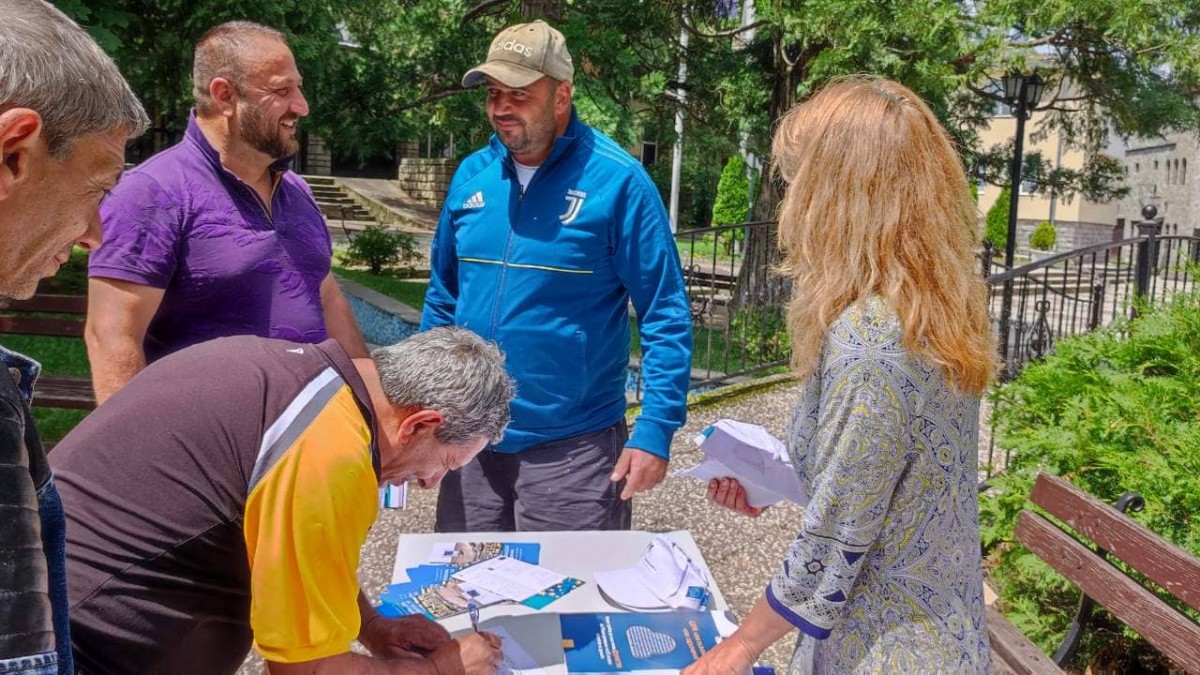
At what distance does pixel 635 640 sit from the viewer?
212cm

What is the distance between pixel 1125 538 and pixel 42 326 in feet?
18.7

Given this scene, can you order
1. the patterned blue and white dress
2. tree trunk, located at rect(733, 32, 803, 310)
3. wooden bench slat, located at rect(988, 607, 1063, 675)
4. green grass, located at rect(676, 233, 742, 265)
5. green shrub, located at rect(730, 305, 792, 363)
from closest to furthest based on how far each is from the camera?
the patterned blue and white dress
wooden bench slat, located at rect(988, 607, 1063, 675)
green shrub, located at rect(730, 305, 792, 363)
tree trunk, located at rect(733, 32, 803, 310)
green grass, located at rect(676, 233, 742, 265)

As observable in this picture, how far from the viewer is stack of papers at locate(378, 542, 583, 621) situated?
2.27 metres

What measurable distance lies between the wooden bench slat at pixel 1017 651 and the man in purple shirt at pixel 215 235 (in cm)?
223

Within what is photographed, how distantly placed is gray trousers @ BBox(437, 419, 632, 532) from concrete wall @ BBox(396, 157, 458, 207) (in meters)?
26.0

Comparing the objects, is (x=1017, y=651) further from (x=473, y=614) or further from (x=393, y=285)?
(x=393, y=285)

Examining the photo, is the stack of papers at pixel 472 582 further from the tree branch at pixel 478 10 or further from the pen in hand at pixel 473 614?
the tree branch at pixel 478 10

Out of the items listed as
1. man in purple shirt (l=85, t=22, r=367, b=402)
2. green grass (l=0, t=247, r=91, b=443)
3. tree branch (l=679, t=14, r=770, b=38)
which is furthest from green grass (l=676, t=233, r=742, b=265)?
man in purple shirt (l=85, t=22, r=367, b=402)

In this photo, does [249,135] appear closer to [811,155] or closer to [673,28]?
[811,155]

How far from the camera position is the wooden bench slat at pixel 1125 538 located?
229cm

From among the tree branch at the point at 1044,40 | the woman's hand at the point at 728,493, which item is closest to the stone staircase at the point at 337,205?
the tree branch at the point at 1044,40

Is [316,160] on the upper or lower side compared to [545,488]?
upper

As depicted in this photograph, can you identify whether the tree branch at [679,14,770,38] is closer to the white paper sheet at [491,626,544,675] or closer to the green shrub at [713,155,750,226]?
the white paper sheet at [491,626,544,675]

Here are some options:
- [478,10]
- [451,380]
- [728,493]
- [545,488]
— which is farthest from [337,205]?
[451,380]
